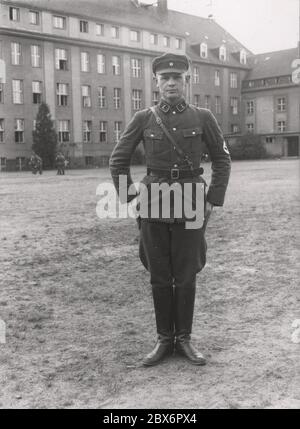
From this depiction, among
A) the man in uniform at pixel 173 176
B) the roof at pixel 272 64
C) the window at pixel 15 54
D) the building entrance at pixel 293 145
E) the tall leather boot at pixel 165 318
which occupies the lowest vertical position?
the tall leather boot at pixel 165 318

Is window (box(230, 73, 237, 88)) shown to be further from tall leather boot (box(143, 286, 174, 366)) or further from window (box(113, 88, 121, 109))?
tall leather boot (box(143, 286, 174, 366))

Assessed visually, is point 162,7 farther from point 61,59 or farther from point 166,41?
point 61,59

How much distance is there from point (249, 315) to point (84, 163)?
149 feet

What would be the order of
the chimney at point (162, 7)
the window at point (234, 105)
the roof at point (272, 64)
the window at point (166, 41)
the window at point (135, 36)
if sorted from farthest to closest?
the window at point (234, 105) → the roof at point (272, 64) → the chimney at point (162, 7) → the window at point (166, 41) → the window at point (135, 36)

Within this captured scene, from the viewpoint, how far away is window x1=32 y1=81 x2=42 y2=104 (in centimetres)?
4700

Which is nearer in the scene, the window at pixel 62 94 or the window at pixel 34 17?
the window at pixel 34 17

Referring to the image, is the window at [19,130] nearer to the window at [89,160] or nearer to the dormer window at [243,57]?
the window at [89,160]

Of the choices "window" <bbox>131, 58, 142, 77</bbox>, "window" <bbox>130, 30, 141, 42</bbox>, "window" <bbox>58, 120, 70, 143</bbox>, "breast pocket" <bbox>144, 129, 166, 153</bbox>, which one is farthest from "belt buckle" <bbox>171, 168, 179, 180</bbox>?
"window" <bbox>130, 30, 141, 42</bbox>

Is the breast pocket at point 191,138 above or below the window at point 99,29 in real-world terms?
below

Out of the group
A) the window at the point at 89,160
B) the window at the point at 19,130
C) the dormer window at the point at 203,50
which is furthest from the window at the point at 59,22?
the dormer window at the point at 203,50

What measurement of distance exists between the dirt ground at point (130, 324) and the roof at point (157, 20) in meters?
41.1

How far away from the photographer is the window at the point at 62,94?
48703mm
